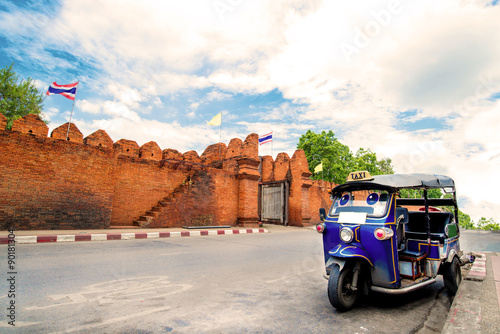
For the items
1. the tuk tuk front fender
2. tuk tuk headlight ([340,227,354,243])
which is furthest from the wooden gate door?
the tuk tuk front fender

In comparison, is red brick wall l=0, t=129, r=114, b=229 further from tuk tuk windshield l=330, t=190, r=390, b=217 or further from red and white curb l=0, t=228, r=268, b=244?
tuk tuk windshield l=330, t=190, r=390, b=217

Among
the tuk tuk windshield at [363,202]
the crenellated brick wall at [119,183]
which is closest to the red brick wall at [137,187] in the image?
the crenellated brick wall at [119,183]

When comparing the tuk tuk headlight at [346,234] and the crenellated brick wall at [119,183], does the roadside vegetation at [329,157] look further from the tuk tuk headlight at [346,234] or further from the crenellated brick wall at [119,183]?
the tuk tuk headlight at [346,234]

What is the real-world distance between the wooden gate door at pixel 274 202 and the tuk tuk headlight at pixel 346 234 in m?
16.2

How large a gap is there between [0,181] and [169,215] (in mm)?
6381

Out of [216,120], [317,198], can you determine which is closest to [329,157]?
[317,198]

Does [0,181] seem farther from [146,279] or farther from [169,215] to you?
[146,279]

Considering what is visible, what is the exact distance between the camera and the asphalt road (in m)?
3.00

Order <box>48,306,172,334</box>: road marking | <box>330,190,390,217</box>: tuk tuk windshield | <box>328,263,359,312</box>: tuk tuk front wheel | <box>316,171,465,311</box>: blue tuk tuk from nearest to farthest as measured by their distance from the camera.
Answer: <box>48,306,172,334</box>: road marking < <box>328,263,359,312</box>: tuk tuk front wheel < <box>316,171,465,311</box>: blue tuk tuk < <box>330,190,390,217</box>: tuk tuk windshield

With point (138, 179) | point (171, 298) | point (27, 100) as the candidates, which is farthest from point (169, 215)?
point (27, 100)

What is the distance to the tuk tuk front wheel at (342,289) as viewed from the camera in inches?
133

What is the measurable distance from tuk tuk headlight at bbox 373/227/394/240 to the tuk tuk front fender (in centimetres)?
28

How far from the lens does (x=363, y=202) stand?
13.6ft

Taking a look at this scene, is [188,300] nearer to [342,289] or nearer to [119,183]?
[342,289]
